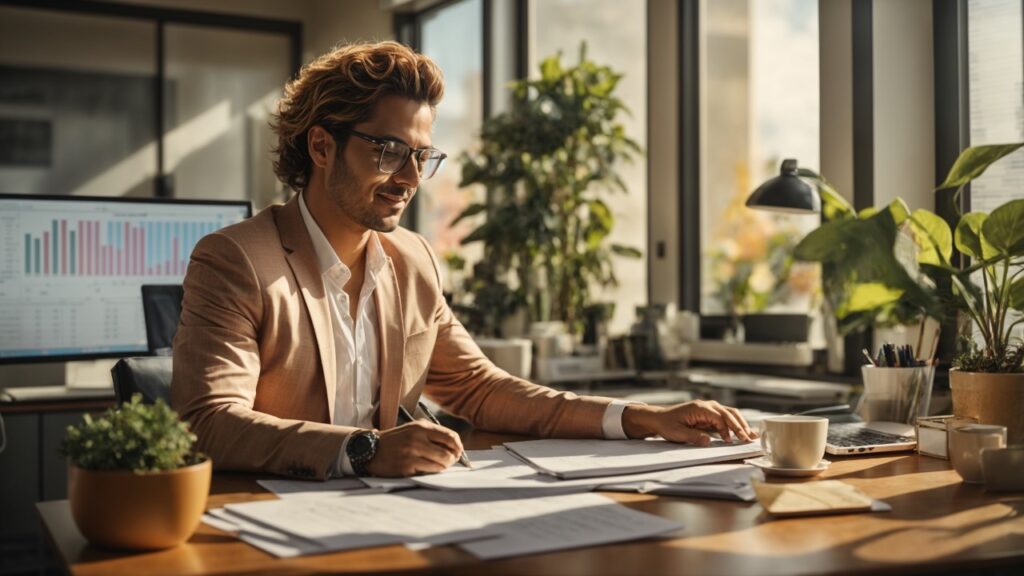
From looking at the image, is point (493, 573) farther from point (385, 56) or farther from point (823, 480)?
point (385, 56)

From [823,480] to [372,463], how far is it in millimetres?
610

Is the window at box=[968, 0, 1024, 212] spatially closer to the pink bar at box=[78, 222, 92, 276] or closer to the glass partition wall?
the pink bar at box=[78, 222, 92, 276]

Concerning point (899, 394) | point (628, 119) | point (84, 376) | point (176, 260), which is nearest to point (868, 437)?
point (899, 394)

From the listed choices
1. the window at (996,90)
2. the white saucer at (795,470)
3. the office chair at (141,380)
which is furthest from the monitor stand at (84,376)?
the window at (996,90)

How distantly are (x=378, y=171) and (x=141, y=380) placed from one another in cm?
54

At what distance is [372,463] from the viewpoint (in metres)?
1.35

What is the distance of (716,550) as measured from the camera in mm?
1022

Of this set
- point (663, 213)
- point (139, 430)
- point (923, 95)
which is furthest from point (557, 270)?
point (139, 430)

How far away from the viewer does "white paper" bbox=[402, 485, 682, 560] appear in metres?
1.02

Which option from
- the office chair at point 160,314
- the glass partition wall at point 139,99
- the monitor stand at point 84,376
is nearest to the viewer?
the office chair at point 160,314

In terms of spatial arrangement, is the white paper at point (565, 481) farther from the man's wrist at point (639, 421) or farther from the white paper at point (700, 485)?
the man's wrist at point (639, 421)

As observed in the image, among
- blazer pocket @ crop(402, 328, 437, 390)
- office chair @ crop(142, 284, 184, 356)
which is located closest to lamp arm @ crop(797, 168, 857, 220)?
blazer pocket @ crop(402, 328, 437, 390)

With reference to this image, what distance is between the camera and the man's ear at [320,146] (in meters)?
1.87

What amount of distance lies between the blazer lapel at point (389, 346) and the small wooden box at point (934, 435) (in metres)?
0.87
